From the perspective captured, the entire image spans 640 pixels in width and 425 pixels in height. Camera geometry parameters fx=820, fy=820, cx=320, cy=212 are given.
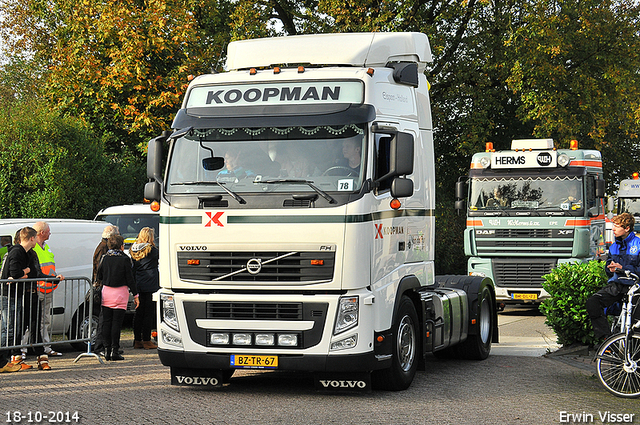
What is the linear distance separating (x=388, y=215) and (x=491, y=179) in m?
9.88

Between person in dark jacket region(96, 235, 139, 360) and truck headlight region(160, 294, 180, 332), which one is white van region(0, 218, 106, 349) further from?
truck headlight region(160, 294, 180, 332)

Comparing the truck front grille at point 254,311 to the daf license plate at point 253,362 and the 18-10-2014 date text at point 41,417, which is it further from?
the 18-10-2014 date text at point 41,417

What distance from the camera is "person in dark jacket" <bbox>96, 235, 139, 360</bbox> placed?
36.7 ft

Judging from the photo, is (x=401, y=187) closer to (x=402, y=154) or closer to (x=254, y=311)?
(x=402, y=154)

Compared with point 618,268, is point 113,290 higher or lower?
lower

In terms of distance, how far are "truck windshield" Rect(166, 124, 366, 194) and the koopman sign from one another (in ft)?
1.06

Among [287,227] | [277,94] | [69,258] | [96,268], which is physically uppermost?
[277,94]

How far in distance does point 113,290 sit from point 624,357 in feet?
21.5

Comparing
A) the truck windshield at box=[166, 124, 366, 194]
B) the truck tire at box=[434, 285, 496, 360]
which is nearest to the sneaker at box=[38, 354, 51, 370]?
the truck windshield at box=[166, 124, 366, 194]

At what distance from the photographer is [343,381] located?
8508mm

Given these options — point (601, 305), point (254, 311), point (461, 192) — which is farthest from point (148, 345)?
point (461, 192)

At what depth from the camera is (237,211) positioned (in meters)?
8.25

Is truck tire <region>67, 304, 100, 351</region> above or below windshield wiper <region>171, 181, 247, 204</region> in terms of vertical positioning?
below

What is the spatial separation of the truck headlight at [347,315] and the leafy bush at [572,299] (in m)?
4.64
